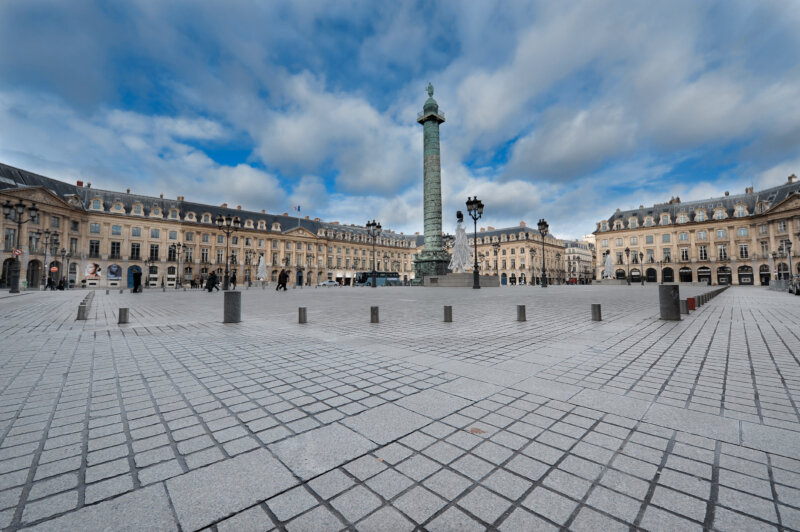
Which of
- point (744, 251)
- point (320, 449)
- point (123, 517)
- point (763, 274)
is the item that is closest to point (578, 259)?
point (744, 251)

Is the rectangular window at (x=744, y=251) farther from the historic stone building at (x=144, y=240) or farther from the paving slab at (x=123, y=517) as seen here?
the paving slab at (x=123, y=517)

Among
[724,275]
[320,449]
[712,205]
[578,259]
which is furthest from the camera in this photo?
[578,259]

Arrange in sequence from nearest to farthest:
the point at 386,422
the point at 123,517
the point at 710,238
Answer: the point at 123,517, the point at 386,422, the point at 710,238

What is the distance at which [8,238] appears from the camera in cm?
4309

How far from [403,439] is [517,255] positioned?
9434 cm

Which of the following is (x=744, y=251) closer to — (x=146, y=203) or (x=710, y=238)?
(x=710, y=238)

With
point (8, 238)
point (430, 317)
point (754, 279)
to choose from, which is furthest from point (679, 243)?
point (8, 238)

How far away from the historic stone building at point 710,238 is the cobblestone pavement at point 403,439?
68.8 meters

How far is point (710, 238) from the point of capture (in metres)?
64.0

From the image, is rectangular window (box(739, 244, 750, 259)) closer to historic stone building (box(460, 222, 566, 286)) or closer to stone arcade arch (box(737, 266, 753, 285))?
stone arcade arch (box(737, 266, 753, 285))

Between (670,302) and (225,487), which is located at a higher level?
(670,302)

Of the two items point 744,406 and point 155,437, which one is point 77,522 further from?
point 744,406

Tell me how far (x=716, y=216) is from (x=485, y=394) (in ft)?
276

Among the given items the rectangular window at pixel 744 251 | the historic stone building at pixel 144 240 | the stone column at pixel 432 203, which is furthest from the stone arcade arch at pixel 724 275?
the historic stone building at pixel 144 240
